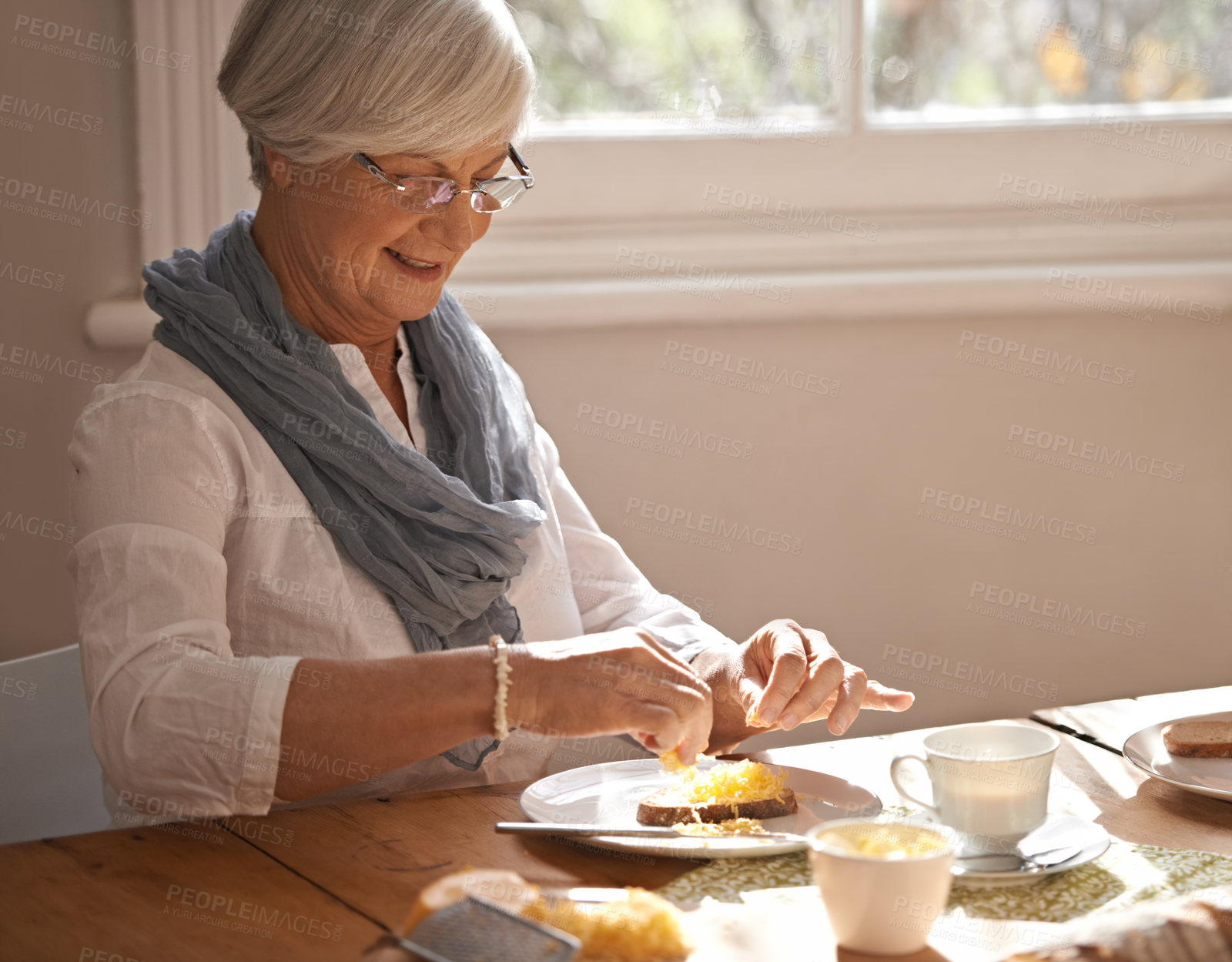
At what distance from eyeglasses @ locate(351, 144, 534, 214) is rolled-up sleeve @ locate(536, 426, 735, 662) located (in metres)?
0.39

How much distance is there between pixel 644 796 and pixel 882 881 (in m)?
0.37

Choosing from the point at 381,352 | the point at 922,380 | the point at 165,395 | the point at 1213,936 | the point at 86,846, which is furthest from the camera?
the point at 922,380

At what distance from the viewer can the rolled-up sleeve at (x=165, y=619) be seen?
105 centimetres

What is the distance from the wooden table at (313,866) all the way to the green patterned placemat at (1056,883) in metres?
0.03

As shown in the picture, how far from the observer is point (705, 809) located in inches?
40.8

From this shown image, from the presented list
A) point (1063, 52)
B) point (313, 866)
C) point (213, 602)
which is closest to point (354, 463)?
point (213, 602)

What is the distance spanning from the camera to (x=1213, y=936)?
0.73m

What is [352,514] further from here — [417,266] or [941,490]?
[941,490]

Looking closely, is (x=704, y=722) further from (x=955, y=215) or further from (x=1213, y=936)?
(x=955, y=215)

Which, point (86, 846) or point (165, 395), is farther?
point (165, 395)

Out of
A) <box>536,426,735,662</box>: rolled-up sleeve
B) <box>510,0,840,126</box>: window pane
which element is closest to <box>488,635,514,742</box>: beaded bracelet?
<box>536,426,735,662</box>: rolled-up sleeve

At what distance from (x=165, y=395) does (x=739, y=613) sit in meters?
1.24

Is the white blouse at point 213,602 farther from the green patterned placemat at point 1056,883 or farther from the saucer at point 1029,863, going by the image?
the saucer at point 1029,863

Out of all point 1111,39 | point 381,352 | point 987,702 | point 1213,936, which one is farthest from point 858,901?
point 1111,39
